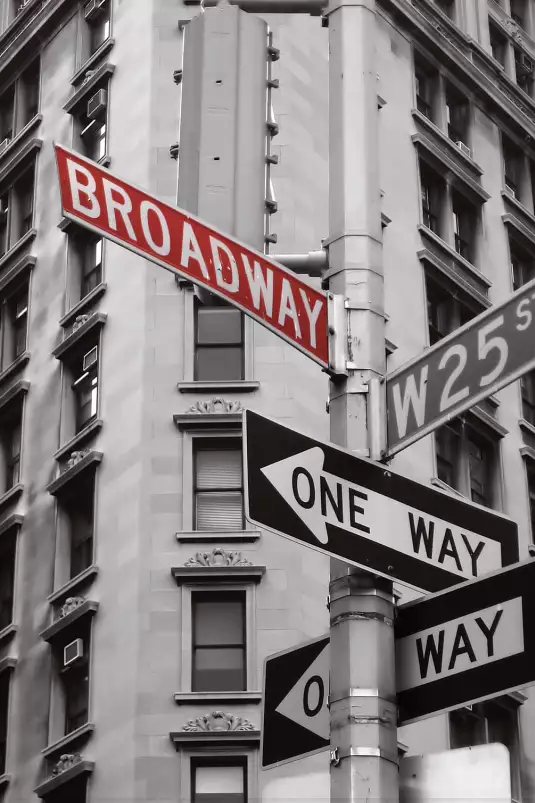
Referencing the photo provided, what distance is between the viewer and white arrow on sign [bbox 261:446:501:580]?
638 cm

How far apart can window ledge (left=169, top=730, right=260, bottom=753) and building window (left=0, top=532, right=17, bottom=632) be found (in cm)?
708

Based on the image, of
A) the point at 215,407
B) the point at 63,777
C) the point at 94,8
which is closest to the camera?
the point at 63,777

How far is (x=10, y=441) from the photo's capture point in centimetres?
3631

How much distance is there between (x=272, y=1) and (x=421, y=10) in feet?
108

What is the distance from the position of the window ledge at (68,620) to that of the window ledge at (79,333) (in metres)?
6.00

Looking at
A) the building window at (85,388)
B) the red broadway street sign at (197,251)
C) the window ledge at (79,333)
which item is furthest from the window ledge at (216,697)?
the red broadway street sign at (197,251)

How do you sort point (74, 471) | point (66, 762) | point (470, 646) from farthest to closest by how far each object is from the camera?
point (74, 471) → point (66, 762) → point (470, 646)

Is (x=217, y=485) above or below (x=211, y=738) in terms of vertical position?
above

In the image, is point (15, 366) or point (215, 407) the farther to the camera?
point (15, 366)

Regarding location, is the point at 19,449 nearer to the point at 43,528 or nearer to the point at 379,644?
the point at 43,528

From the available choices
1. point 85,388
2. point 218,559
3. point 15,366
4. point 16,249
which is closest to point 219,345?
point 85,388

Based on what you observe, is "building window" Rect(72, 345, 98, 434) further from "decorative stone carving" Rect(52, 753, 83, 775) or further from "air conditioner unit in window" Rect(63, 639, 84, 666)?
"decorative stone carving" Rect(52, 753, 83, 775)

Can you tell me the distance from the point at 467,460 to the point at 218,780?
401 inches

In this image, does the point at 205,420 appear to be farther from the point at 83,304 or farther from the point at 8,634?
the point at 8,634
